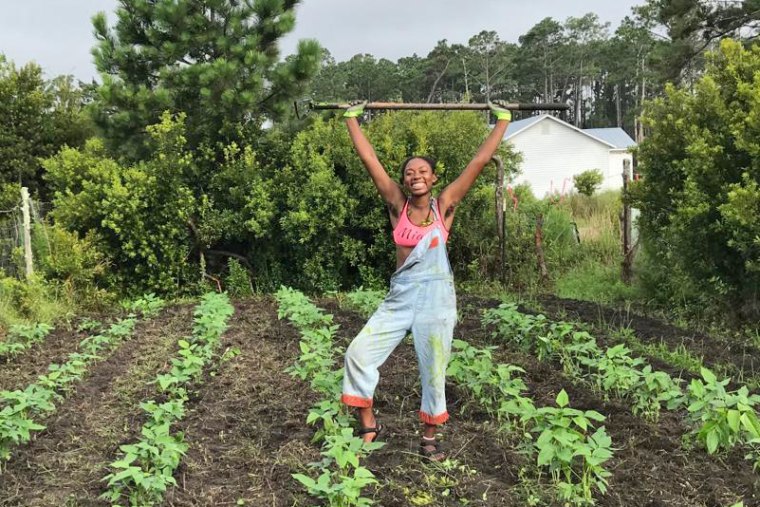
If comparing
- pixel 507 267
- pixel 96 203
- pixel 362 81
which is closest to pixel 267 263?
pixel 96 203

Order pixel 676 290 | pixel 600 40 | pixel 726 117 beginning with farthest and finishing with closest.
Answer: pixel 600 40 → pixel 676 290 → pixel 726 117

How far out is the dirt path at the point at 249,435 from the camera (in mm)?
3207

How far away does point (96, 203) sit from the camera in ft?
28.2

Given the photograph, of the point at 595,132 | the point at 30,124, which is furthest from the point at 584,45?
the point at 30,124

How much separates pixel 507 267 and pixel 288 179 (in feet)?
11.5

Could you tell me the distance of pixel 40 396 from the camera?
12.9ft

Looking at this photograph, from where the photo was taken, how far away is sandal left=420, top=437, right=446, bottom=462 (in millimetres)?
3424

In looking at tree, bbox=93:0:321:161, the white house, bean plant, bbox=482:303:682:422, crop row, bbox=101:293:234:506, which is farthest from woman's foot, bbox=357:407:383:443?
the white house

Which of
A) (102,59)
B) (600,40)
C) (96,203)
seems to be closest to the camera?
(96,203)

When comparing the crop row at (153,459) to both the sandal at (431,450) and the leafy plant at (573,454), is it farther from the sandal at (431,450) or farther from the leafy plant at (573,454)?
the leafy plant at (573,454)

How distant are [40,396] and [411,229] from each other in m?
2.56

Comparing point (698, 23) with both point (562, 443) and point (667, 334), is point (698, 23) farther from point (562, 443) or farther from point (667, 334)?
point (562, 443)

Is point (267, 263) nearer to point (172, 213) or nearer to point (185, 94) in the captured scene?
point (172, 213)

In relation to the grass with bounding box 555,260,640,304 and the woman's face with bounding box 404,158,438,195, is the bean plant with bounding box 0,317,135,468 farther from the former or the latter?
the grass with bounding box 555,260,640,304
